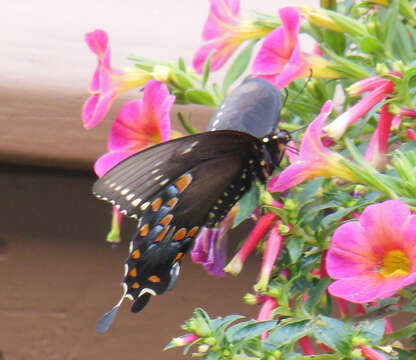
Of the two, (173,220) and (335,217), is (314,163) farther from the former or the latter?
(173,220)

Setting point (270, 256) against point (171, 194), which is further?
point (171, 194)

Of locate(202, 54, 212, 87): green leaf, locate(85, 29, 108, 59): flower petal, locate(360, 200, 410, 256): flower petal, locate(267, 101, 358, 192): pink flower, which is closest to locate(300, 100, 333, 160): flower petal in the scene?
locate(267, 101, 358, 192): pink flower

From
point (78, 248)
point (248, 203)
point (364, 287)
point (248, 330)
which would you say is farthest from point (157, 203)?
point (78, 248)

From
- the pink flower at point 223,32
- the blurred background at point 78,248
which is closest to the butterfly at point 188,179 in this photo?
the pink flower at point 223,32

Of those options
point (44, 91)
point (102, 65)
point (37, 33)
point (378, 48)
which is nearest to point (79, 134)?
point (44, 91)

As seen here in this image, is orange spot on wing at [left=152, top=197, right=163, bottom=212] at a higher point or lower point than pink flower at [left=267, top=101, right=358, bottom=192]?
lower

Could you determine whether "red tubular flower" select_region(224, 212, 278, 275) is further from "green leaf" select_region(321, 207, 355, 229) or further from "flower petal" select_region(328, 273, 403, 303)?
"flower petal" select_region(328, 273, 403, 303)

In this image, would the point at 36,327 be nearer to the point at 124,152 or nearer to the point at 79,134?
the point at 79,134
